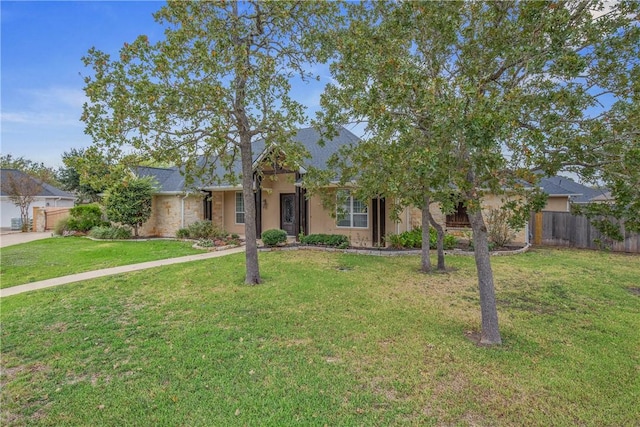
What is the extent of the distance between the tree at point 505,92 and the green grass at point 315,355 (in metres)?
1.15

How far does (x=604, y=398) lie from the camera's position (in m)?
3.59

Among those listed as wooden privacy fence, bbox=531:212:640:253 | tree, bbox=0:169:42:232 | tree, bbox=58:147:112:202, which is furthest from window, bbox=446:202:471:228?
tree, bbox=0:169:42:232

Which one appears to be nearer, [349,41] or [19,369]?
[19,369]

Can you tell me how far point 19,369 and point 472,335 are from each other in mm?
6255

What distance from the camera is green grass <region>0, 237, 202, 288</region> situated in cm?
969

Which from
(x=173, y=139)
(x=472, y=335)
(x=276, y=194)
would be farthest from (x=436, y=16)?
(x=276, y=194)

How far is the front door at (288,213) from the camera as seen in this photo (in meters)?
16.5

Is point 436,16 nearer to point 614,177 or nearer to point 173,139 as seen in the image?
point 614,177

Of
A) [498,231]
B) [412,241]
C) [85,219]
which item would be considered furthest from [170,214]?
[498,231]

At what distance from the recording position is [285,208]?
1681 centimetres

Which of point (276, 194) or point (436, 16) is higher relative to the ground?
point (436, 16)

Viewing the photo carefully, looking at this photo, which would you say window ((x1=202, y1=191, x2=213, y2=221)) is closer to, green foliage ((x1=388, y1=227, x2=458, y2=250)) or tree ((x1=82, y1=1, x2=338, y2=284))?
tree ((x1=82, y1=1, x2=338, y2=284))

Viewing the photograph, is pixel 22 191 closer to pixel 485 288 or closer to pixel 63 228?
pixel 63 228

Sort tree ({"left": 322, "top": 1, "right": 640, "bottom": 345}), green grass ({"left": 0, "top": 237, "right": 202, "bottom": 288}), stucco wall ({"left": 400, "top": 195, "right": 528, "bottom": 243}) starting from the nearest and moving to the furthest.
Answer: tree ({"left": 322, "top": 1, "right": 640, "bottom": 345}) → green grass ({"left": 0, "top": 237, "right": 202, "bottom": 288}) → stucco wall ({"left": 400, "top": 195, "right": 528, "bottom": 243})
